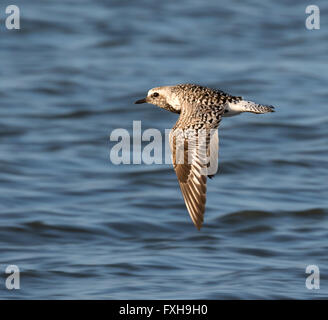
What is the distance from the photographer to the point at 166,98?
8.72 metres

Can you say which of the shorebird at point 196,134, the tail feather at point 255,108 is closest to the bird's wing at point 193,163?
the shorebird at point 196,134

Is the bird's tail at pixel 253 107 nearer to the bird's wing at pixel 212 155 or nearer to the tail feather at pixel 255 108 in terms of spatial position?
the tail feather at pixel 255 108

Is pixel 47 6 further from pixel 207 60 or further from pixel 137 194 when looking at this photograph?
pixel 137 194

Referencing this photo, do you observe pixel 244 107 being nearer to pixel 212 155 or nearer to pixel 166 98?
pixel 212 155

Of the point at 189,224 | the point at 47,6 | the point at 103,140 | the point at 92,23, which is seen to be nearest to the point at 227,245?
the point at 189,224

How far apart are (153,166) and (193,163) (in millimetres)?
6381

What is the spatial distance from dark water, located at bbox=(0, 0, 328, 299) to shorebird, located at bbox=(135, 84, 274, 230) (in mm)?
1859

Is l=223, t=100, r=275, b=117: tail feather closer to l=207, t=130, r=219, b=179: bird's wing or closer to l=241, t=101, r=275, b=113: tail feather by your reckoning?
l=241, t=101, r=275, b=113: tail feather

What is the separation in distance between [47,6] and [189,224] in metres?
12.2

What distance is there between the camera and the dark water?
972 centimetres

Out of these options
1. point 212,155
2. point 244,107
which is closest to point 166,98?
point 244,107

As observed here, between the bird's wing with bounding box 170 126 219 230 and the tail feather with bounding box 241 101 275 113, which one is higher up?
the tail feather with bounding box 241 101 275 113

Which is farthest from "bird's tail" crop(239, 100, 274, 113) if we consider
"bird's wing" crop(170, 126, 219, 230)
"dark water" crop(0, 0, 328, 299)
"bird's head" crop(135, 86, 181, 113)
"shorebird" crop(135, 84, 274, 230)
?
"dark water" crop(0, 0, 328, 299)

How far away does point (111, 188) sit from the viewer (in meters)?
12.9
